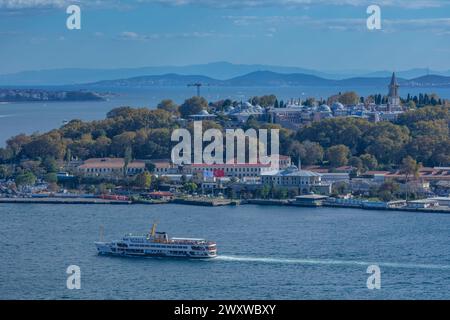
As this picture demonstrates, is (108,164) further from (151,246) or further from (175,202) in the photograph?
(151,246)

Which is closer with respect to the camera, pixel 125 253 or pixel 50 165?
pixel 125 253

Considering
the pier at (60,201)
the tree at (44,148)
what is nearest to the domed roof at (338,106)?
the tree at (44,148)

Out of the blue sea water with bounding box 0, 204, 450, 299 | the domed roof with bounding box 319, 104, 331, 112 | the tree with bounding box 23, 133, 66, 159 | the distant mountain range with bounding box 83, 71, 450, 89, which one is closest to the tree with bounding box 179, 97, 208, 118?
the domed roof with bounding box 319, 104, 331, 112

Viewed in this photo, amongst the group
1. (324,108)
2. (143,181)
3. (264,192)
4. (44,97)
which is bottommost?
(264,192)

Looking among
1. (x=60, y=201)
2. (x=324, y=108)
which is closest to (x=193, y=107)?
(x=324, y=108)

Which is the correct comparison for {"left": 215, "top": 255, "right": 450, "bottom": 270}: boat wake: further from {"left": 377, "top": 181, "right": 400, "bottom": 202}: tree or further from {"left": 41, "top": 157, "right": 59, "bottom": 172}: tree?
{"left": 41, "top": 157, "right": 59, "bottom": 172}: tree
